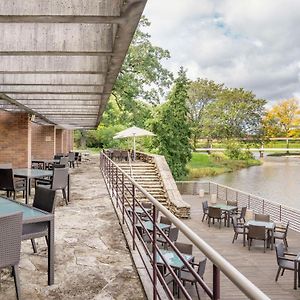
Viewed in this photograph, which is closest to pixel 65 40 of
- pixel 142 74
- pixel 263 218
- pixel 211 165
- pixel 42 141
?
pixel 263 218

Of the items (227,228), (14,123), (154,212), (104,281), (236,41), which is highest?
(236,41)

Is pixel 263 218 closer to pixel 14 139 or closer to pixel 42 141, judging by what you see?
pixel 14 139

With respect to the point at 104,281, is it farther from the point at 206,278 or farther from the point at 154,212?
the point at 206,278

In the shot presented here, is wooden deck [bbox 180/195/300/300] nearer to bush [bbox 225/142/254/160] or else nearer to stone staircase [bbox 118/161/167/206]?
stone staircase [bbox 118/161/167/206]

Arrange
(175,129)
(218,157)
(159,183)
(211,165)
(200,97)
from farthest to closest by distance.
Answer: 1. (200,97)
2. (218,157)
3. (211,165)
4. (175,129)
5. (159,183)

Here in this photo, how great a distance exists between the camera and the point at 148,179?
718 inches

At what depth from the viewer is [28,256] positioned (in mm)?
4023

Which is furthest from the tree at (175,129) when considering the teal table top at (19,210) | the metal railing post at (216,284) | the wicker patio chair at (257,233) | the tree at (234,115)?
the metal railing post at (216,284)

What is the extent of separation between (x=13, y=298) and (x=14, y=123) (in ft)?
31.6

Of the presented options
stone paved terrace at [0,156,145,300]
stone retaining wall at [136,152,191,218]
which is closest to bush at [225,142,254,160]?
stone retaining wall at [136,152,191,218]

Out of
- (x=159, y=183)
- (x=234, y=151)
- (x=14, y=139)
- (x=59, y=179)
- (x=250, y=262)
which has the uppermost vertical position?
→ (x=14, y=139)

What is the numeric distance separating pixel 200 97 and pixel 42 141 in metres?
29.7

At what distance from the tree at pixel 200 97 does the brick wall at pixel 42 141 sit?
90.3ft

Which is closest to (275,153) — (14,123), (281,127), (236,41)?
(281,127)
